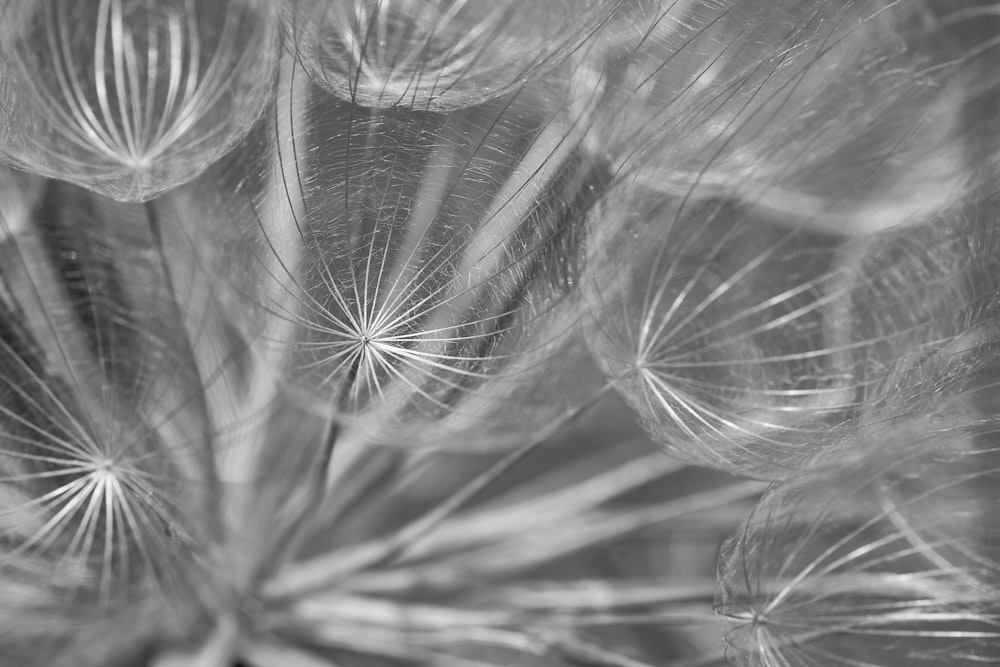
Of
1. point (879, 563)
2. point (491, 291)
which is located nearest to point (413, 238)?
point (491, 291)

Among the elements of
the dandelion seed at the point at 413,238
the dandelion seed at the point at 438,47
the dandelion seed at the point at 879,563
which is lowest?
the dandelion seed at the point at 879,563

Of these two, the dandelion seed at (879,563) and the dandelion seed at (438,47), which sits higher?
the dandelion seed at (438,47)

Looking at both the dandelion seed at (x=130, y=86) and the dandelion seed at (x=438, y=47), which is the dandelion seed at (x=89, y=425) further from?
the dandelion seed at (x=438, y=47)

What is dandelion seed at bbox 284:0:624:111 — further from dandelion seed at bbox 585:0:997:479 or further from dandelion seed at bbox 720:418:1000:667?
dandelion seed at bbox 720:418:1000:667

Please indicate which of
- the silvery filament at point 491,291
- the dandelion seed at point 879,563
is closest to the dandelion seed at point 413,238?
the silvery filament at point 491,291

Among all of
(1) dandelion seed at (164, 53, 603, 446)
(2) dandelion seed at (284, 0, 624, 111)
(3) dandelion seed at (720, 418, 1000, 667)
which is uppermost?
(2) dandelion seed at (284, 0, 624, 111)

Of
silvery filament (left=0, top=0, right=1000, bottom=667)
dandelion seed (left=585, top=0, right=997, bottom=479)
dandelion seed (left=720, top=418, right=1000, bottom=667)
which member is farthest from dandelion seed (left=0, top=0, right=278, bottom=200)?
dandelion seed (left=720, top=418, right=1000, bottom=667)

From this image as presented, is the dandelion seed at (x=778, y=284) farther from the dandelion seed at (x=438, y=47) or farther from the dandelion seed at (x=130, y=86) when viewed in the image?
the dandelion seed at (x=130, y=86)
